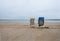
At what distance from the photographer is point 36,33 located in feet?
5.22

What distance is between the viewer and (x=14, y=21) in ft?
6.91

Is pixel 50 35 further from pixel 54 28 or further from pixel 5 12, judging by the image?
pixel 5 12

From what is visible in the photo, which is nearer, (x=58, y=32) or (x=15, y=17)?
(x=58, y=32)

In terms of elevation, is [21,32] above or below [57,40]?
above

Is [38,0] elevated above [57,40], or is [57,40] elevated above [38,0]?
[38,0]

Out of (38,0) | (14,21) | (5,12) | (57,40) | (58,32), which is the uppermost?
(38,0)

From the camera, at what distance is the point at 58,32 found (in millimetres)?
1637

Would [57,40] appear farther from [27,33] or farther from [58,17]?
[58,17]

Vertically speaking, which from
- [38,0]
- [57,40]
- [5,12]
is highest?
[38,0]

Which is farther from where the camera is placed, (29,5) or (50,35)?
(29,5)

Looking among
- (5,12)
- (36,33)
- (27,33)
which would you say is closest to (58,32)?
(36,33)

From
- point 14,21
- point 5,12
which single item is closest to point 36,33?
point 14,21

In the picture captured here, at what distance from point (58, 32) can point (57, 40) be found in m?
0.11

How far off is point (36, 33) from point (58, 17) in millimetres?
802
